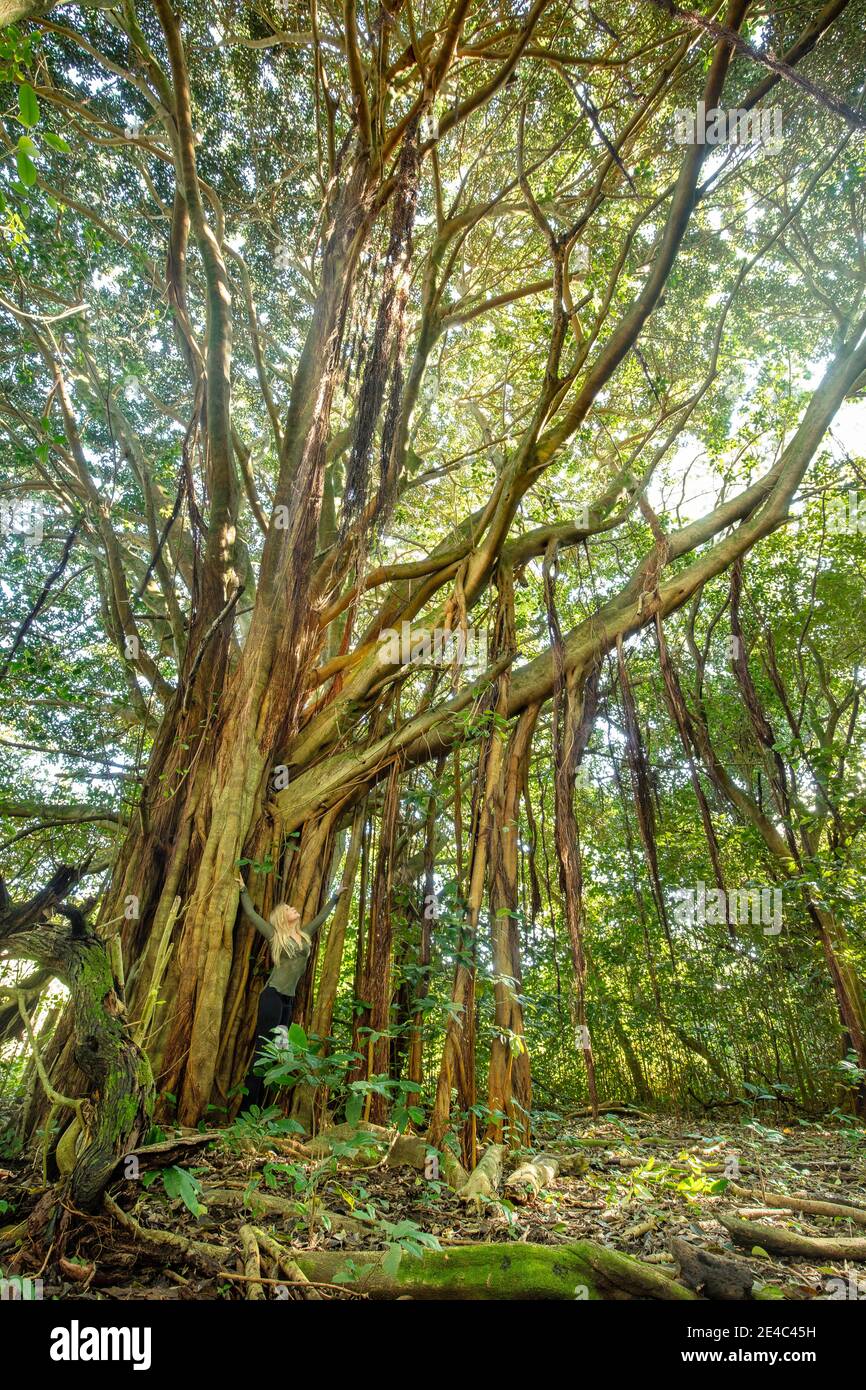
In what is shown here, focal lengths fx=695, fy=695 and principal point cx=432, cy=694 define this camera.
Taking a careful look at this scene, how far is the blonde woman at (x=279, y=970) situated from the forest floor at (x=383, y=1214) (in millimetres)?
767

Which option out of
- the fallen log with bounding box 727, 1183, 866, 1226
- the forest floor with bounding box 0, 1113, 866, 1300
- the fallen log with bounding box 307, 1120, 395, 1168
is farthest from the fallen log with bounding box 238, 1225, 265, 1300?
the fallen log with bounding box 727, 1183, 866, 1226

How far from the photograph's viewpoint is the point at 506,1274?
5.77 feet

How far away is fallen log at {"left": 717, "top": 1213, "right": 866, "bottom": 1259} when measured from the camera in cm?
214

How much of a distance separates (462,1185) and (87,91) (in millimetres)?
7641

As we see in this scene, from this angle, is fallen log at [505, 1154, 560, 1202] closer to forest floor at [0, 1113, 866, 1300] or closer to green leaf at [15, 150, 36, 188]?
forest floor at [0, 1113, 866, 1300]

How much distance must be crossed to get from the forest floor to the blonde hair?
94cm

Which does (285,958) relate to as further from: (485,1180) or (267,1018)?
(485,1180)

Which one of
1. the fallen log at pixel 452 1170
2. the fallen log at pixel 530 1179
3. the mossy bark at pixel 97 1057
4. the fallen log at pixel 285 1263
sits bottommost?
the fallen log at pixel 530 1179

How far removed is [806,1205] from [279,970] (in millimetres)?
2418

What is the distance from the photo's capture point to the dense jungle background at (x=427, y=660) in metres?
2.18

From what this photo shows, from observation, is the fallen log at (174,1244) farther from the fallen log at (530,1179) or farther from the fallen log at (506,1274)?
the fallen log at (530,1179)

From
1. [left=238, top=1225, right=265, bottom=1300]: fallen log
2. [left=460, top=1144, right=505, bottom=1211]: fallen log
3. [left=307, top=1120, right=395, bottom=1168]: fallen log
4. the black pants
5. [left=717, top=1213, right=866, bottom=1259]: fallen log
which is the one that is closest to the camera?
[left=238, top=1225, right=265, bottom=1300]: fallen log

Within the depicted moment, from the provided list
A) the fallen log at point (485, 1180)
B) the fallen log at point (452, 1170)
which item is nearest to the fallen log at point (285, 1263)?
the fallen log at point (485, 1180)

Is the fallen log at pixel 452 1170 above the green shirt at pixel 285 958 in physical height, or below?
below
